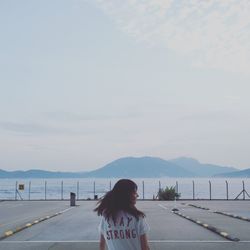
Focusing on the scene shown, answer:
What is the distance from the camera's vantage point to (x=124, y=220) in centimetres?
532

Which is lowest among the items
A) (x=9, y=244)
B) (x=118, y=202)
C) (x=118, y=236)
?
(x=9, y=244)

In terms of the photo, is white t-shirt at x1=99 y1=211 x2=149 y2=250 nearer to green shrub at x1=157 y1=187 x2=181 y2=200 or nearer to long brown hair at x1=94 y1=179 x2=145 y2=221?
long brown hair at x1=94 y1=179 x2=145 y2=221

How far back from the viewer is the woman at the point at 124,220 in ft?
17.4

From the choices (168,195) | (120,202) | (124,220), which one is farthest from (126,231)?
(168,195)

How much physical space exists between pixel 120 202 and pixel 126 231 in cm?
29

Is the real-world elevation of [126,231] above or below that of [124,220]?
below

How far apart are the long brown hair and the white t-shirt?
0.16 ft

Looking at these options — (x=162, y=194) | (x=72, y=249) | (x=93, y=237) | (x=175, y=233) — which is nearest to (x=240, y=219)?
(x=175, y=233)

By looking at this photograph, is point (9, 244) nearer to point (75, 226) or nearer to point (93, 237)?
point (93, 237)

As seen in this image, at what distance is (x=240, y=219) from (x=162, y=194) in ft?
91.9

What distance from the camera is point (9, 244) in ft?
44.5

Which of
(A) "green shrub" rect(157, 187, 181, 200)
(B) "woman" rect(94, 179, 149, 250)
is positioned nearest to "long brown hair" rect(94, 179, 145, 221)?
(B) "woman" rect(94, 179, 149, 250)

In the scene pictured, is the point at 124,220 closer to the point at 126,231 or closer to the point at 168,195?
the point at 126,231

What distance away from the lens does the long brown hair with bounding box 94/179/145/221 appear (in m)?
5.32
